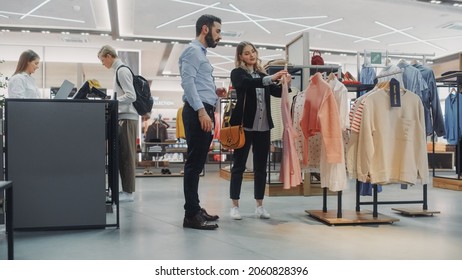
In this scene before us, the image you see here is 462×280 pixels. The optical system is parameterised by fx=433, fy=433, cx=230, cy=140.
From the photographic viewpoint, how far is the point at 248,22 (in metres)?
8.79

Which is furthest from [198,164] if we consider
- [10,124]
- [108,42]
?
[108,42]

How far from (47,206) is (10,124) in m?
0.56

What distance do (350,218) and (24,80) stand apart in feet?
9.66

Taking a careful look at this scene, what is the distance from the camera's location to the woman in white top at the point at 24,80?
3.70 m

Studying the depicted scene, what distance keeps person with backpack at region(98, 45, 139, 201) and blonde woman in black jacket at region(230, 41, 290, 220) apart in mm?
1253

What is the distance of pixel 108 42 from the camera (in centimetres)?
1034

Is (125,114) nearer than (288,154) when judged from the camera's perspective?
No

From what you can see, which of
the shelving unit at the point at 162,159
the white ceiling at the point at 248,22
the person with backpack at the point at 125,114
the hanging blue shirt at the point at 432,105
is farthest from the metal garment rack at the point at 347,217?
the white ceiling at the point at 248,22

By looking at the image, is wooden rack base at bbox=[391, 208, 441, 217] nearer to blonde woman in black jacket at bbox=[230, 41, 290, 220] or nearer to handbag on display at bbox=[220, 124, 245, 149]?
blonde woman in black jacket at bbox=[230, 41, 290, 220]

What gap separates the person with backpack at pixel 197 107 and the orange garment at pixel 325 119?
0.78 metres

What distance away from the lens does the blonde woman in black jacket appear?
3166mm

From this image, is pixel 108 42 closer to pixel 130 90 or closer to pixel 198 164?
pixel 130 90

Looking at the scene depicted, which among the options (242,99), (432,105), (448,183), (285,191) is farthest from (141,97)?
(448,183)

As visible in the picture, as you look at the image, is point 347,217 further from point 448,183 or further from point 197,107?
point 448,183
